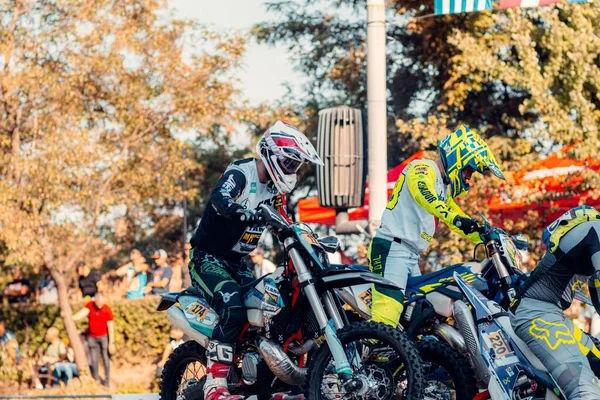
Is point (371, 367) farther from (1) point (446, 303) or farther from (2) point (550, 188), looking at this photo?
(2) point (550, 188)

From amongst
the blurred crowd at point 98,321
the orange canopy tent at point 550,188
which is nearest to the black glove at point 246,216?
the blurred crowd at point 98,321

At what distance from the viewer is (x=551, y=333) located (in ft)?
20.8

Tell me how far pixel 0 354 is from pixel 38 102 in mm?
4085

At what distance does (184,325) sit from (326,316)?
130 cm

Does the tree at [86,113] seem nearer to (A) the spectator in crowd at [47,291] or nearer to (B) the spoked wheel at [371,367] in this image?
(A) the spectator in crowd at [47,291]

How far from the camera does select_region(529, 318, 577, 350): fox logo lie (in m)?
6.31

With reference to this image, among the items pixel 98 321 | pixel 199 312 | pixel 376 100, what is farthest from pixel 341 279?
pixel 98 321

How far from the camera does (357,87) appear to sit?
2281 cm

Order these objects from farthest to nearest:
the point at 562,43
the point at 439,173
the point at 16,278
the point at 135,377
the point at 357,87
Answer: the point at 357,87 → the point at 16,278 → the point at 562,43 → the point at 135,377 → the point at 439,173

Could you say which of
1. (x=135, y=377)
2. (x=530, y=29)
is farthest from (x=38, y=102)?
(x=530, y=29)

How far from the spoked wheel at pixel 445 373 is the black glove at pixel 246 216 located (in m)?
1.32

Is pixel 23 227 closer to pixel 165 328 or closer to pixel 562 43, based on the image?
pixel 165 328

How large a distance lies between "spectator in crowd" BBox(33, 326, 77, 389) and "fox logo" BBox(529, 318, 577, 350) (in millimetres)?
10746

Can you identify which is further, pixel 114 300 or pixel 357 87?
pixel 357 87
